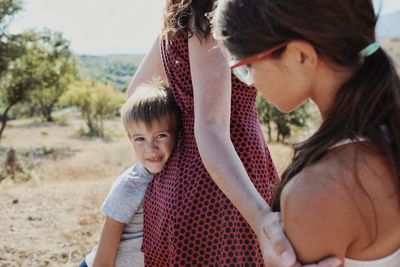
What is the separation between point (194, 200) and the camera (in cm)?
161

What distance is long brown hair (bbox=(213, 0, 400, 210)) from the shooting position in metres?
1.02

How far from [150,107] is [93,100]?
34.4 meters

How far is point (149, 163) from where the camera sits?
70.3 inches

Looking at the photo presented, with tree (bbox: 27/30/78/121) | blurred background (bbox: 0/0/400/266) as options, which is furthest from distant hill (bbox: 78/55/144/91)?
tree (bbox: 27/30/78/121)

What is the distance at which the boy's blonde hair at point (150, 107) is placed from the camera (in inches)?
69.7

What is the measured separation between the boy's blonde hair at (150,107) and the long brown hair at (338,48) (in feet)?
2.23

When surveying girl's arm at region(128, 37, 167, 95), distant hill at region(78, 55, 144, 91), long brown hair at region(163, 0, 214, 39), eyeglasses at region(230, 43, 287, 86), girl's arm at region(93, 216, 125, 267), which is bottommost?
distant hill at region(78, 55, 144, 91)

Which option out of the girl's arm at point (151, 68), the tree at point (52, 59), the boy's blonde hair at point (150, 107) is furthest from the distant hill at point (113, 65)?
the boy's blonde hair at point (150, 107)

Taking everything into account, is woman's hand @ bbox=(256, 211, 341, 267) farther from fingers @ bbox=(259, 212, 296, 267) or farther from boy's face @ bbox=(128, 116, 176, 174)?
boy's face @ bbox=(128, 116, 176, 174)

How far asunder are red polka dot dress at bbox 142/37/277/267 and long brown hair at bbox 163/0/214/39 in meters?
0.06

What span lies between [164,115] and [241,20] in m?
0.75

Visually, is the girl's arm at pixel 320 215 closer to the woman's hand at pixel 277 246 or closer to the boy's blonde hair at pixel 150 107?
the woman's hand at pixel 277 246

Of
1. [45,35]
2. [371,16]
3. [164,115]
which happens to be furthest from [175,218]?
[45,35]

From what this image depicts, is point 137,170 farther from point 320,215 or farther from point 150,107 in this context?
point 320,215
